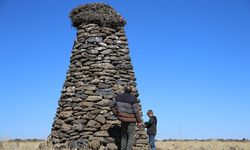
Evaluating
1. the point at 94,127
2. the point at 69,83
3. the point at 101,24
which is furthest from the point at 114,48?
the point at 94,127

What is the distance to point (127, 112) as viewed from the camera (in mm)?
10992

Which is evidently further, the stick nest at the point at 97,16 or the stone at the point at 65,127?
the stick nest at the point at 97,16

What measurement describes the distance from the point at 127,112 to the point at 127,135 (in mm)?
698

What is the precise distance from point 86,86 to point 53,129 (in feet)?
5.65

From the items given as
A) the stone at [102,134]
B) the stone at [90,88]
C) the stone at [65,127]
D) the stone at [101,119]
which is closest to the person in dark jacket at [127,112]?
the stone at [102,134]

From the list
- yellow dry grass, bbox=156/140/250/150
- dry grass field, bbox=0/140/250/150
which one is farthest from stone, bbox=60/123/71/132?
yellow dry grass, bbox=156/140/250/150

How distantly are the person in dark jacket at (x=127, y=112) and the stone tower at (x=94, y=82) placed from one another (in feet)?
3.48

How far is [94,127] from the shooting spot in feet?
40.3

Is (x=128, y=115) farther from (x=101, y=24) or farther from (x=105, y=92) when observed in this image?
(x=101, y=24)

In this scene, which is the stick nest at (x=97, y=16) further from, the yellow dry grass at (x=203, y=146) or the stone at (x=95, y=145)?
the yellow dry grass at (x=203, y=146)

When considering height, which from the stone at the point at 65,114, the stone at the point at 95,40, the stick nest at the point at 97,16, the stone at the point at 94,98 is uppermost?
the stick nest at the point at 97,16

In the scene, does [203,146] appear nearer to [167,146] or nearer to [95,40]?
[167,146]

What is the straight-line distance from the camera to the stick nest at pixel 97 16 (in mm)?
13562

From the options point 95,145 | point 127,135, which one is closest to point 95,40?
point 95,145
